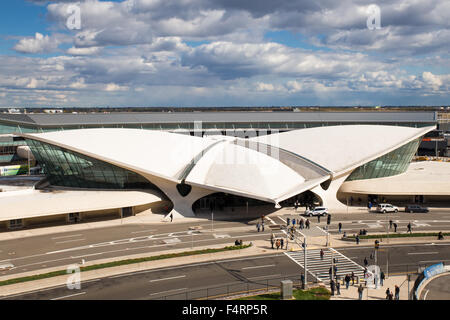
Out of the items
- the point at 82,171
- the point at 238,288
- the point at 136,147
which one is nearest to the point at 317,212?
the point at 238,288

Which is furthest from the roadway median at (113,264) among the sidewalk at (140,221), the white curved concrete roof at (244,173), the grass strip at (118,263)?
the sidewalk at (140,221)

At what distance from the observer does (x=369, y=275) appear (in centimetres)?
2983

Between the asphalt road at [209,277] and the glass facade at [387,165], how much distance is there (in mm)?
18824

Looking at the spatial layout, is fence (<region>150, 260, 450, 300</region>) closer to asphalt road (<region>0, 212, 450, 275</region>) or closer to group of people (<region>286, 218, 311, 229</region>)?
asphalt road (<region>0, 212, 450, 275</region>)

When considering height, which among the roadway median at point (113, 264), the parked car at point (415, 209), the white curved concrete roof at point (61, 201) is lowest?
the roadway median at point (113, 264)

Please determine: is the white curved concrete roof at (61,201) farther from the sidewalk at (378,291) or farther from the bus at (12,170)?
the bus at (12,170)

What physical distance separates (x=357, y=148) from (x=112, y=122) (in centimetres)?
6427

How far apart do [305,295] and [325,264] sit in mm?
6965

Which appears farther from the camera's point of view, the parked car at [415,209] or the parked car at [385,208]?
the parked car at [415,209]

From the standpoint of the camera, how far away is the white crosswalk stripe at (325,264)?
31.2m

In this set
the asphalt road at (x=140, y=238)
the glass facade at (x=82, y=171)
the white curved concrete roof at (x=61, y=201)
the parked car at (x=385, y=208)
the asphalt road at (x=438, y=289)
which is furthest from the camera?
the parked car at (x=385, y=208)

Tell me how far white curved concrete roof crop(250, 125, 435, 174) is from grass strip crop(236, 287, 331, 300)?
24.8 meters

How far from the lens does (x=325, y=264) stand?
33.5m
